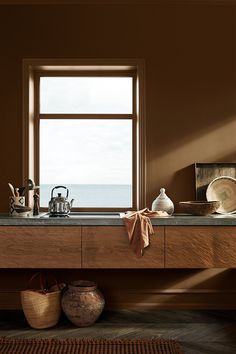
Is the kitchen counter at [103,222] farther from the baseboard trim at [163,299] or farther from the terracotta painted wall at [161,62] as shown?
the baseboard trim at [163,299]

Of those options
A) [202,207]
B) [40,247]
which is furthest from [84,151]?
[202,207]

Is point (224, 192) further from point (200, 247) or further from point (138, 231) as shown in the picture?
point (138, 231)

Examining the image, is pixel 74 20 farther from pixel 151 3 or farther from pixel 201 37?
pixel 201 37

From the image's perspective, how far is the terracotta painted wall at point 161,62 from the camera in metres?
4.64

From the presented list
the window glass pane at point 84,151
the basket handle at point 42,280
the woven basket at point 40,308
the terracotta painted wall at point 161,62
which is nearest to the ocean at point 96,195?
the window glass pane at point 84,151

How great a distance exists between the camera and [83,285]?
4.29m

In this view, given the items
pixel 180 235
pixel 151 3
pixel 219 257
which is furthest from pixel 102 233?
pixel 151 3

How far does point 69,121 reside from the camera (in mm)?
4852

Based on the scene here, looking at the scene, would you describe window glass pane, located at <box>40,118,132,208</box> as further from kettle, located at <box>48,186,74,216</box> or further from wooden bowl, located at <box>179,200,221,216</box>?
wooden bowl, located at <box>179,200,221,216</box>

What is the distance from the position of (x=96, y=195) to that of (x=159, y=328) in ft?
4.81

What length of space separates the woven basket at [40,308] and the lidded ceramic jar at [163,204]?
4.03 ft

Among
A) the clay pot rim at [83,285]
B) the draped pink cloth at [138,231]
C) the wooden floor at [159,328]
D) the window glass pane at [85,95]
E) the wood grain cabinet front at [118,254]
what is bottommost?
the wooden floor at [159,328]

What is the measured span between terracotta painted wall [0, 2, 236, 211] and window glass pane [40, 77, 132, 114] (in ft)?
0.93

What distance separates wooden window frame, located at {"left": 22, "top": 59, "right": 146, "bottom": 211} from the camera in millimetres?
4621
